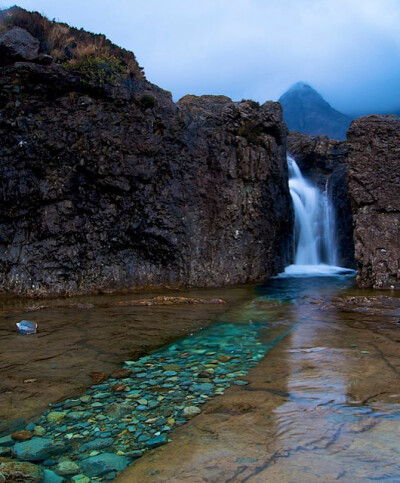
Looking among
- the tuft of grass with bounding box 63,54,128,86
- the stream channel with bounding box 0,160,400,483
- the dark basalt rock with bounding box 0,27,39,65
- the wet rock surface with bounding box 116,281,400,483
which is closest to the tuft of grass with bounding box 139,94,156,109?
the tuft of grass with bounding box 63,54,128,86

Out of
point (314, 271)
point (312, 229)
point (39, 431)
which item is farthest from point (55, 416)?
point (312, 229)

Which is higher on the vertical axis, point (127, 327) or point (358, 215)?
point (358, 215)

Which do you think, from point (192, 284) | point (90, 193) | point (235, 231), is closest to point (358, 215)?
point (235, 231)

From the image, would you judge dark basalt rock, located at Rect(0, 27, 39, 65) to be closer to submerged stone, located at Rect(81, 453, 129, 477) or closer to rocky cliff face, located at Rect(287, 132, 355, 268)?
submerged stone, located at Rect(81, 453, 129, 477)

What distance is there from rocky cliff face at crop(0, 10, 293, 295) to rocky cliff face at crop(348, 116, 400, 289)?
3.65m

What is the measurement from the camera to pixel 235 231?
14188 mm

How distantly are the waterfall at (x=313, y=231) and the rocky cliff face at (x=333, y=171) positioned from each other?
389 millimetres

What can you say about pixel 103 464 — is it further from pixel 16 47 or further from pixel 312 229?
pixel 312 229

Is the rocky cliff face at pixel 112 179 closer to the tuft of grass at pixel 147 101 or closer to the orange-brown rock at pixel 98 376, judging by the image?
the tuft of grass at pixel 147 101

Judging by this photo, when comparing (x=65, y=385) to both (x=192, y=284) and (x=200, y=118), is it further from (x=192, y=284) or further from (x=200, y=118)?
(x=200, y=118)

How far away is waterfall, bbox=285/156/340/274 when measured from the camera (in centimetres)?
1989

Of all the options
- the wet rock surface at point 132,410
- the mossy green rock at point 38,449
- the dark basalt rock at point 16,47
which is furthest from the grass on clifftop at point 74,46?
the mossy green rock at point 38,449

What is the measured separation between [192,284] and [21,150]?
6.51 meters

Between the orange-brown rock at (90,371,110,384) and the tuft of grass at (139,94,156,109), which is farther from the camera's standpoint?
the tuft of grass at (139,94,156,109)
